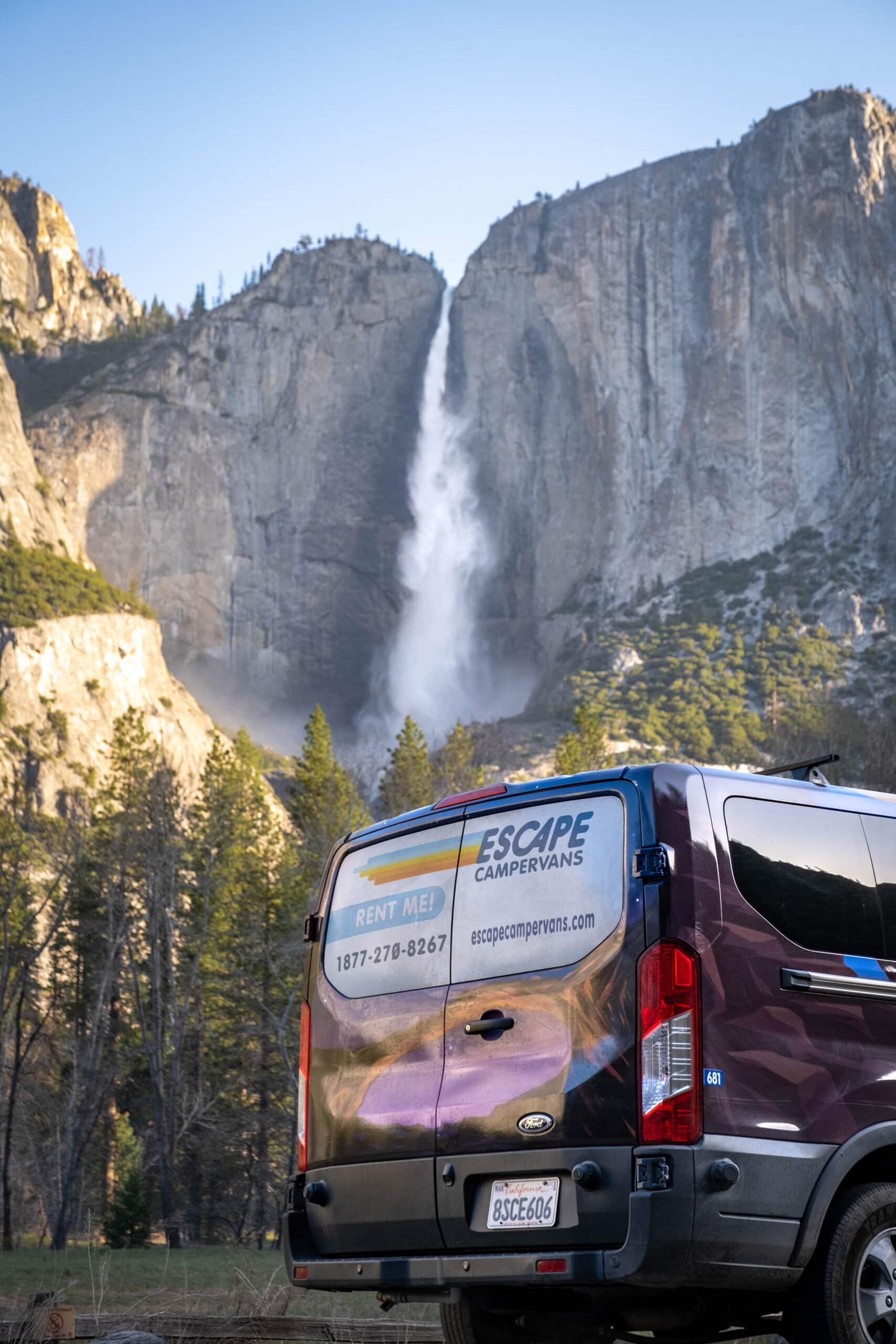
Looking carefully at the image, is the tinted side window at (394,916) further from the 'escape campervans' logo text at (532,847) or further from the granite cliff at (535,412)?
the granite cliff at (535,412)

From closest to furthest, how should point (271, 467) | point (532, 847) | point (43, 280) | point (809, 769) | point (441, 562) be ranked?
point (532, 847), point (809, 769), point (271, 467), point (441, 562), point (43, 280)

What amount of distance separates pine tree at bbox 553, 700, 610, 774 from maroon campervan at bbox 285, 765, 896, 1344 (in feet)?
190

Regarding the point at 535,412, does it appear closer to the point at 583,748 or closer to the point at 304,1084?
the point at 583,748

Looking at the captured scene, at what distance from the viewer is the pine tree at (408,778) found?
65688 mm

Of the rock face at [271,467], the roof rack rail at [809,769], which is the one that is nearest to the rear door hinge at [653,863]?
the roof rack rail at [809,769]

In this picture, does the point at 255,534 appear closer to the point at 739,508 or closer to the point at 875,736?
the point at 739,508

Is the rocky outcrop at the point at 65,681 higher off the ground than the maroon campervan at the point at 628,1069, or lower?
higher

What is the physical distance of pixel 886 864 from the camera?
6211 mm

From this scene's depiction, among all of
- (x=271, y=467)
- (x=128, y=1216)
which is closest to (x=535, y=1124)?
(x=128, y=1216)

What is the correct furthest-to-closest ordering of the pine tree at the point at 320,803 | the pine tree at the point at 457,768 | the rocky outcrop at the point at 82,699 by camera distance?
the rocky outcrop at the point at 82,699 < the pine tree at the point at 457,768 < the pine tree at the point at 320,803

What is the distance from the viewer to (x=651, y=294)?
5094 inches

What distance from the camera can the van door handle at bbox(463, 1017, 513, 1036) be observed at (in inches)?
221

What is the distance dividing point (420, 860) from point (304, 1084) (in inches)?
48.9

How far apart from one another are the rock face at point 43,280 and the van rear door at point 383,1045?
460 ft
